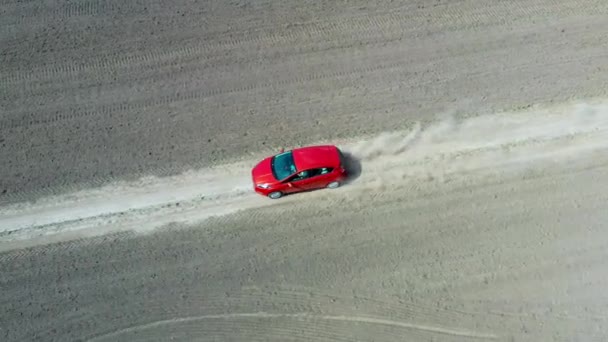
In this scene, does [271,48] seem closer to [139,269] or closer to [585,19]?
[139,269]

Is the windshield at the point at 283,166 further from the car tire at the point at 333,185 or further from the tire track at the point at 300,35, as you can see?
the tire track at the point at 300,35

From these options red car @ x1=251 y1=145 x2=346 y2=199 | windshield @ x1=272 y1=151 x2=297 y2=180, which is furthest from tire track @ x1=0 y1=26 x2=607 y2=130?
red car @ x1=251 y1=145 x2=346 y2=199

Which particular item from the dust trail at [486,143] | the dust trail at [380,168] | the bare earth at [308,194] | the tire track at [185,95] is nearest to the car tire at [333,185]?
the bare earth at [308,194]

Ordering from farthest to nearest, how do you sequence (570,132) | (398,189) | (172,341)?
(570,132) < (398,189) < (172,341)

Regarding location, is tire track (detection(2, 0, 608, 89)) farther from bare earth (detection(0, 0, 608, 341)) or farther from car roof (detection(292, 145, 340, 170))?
car roof (detection(292, 145, 340, 170))

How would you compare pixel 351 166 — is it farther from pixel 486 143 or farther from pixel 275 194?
pixel 486 143

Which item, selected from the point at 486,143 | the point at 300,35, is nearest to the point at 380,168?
the point at 486,143

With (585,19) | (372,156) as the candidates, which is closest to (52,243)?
(372,156)
